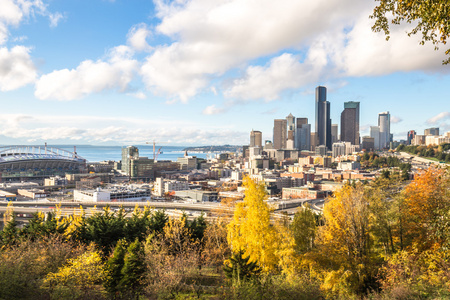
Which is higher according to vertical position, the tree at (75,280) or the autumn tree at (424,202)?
the autumn tree at (424,202)

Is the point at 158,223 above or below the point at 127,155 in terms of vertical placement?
above

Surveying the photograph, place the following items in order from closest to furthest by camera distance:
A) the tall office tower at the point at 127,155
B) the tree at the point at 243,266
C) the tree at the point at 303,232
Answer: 1. the tree at the point at 243,266
2. the tree at the point at 303,232
3. the tall office tower at the point at 127,155

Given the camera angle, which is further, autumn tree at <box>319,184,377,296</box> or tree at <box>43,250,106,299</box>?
autumn tree at <box>319,184,377,296</box>

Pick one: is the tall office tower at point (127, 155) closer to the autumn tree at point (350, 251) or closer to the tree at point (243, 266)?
the tree at point (243, 266)

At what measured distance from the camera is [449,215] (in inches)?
279

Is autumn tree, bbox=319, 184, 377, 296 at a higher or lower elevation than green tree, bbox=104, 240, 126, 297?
higher

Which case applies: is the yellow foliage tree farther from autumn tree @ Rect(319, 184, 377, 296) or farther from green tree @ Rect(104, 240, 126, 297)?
green tree @ Rect(104, 240, 126, 297)

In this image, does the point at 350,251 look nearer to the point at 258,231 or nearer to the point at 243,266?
the point at 258,231

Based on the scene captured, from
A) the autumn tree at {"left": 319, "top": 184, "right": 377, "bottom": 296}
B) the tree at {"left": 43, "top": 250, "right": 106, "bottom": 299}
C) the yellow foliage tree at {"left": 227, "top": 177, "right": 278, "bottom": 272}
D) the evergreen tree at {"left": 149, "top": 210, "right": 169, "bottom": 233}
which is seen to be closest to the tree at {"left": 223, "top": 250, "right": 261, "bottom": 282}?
the yellow foliage tree at {"left": 227, "top": 177, "right": 278, "bottom": 272}

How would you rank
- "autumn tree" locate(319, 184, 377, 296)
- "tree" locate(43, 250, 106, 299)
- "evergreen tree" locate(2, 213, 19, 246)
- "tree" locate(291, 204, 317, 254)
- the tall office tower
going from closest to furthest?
"tree" locate(43, 250, 106, 299) < "autumn tree" locate(319, 184, 377, 296) < "tree" locate(291, 204, 317, 254) < "evergreen tree" locate(2, 213, 19, 246) < the tall office tower

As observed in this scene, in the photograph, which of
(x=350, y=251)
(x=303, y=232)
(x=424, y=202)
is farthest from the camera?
(x=303, y=232)

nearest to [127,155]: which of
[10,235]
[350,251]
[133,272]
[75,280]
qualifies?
[10,235]

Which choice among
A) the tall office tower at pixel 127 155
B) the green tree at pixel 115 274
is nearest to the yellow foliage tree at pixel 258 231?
the green tree at pixel 115 274

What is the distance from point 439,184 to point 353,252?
501 cm
